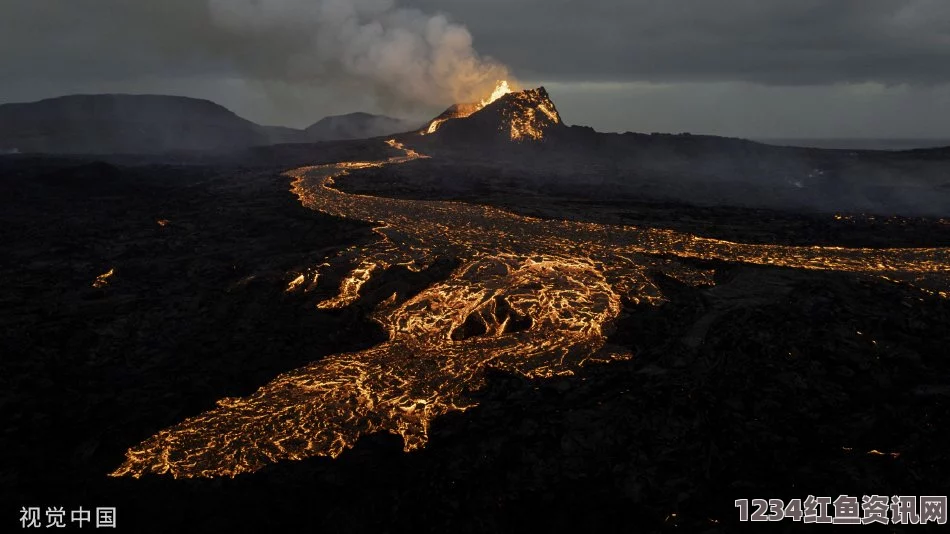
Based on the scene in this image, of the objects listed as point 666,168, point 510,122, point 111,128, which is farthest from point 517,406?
point 111,128

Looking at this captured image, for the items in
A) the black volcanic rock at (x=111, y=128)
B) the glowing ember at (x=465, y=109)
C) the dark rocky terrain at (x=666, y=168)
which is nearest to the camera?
the dark rocky terrain at (x=666, y=168)

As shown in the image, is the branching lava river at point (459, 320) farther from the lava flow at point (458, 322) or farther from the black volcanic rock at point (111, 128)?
the black volcanic rock at point (111, 128)

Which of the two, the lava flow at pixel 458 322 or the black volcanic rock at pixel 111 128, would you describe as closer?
the lava flow at pixel 458 322

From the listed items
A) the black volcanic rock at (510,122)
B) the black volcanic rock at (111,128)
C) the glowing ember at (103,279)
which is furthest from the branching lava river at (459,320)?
the black volcanic rock at (111,128)

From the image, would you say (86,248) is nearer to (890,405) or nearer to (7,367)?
(7,367)

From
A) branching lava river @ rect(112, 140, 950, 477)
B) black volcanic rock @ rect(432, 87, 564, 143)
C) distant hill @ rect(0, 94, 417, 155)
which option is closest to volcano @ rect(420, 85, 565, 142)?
black volcanic rock @ rect(432, 87, 564, 143)

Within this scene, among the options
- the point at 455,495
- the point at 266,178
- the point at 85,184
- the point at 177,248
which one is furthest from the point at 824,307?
the point at 85,184

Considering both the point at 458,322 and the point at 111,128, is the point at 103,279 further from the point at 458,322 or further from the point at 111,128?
the point at 111,128

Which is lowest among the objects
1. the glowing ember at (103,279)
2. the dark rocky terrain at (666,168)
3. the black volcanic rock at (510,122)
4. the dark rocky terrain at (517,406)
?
the dark rocky terrain at (517,406)
